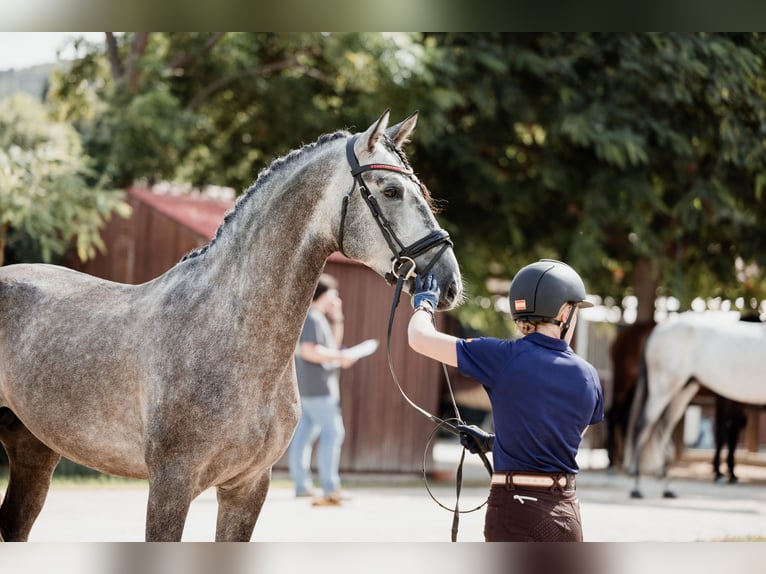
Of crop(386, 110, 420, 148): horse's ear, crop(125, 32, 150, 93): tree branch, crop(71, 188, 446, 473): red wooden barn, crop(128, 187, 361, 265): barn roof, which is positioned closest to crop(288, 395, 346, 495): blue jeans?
crop(128, 187, 361, 265): barn roof

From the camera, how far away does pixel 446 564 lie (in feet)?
11.6

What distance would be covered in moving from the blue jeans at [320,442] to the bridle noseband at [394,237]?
578 cm

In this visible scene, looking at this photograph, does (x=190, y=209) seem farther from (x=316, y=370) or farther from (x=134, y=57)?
(x=316, y=370)

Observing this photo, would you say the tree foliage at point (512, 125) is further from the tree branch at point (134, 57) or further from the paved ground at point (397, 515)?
the paved ground at point (397, 515)

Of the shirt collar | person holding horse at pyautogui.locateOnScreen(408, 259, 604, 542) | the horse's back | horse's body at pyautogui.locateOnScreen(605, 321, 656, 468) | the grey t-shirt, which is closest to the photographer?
person holding horse at pyautogui.locateOnScreen(408, 259, 604, 542)

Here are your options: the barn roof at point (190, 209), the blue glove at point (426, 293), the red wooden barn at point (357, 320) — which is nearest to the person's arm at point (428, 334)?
the blue glove at point (426, 293)

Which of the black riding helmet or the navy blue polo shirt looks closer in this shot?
the navy blue polo shirt

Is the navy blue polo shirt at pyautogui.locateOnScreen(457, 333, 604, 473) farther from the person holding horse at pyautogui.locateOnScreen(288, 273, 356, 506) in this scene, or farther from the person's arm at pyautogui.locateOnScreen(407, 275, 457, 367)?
the person holding horse at pyautogui.locateOnScreen(288, 273, 356, 506)

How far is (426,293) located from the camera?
3283mm

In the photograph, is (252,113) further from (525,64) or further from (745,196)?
(745,196)

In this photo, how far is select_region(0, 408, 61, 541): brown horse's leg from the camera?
4301mm

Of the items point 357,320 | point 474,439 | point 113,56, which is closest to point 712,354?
point 357,320

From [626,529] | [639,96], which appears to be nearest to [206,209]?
[639,96]

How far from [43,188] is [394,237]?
7312 millimetres
